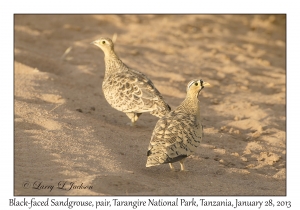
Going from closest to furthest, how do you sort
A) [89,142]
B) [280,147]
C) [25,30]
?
1. [89,142]
2. [280,147]
3. [25,30]

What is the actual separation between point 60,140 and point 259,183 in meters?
2.76

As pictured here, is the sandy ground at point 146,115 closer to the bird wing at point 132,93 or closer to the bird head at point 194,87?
the bird wing at point 132,93

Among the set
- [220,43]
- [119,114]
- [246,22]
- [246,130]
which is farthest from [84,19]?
[246,130]

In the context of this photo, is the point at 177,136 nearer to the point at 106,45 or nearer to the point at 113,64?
the point at 113,64

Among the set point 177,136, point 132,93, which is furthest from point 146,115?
point 177,136

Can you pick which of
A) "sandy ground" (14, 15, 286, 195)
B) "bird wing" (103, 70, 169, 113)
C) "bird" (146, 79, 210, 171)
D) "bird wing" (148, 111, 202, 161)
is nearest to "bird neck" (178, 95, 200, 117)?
"bird" (146, 79, 210, 171)

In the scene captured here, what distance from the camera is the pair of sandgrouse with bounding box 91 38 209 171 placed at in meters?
7.30

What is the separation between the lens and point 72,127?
888cm

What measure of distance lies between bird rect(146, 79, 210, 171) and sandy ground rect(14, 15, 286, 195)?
1.09 feet

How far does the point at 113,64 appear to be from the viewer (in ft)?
34.2

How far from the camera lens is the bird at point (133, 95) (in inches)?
372

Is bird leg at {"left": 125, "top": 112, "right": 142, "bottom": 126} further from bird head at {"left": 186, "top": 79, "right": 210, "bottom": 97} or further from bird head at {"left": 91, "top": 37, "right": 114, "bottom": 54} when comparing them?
bird head at {"left": 186, "top": 79, "right": 210, "bottom": 97}
